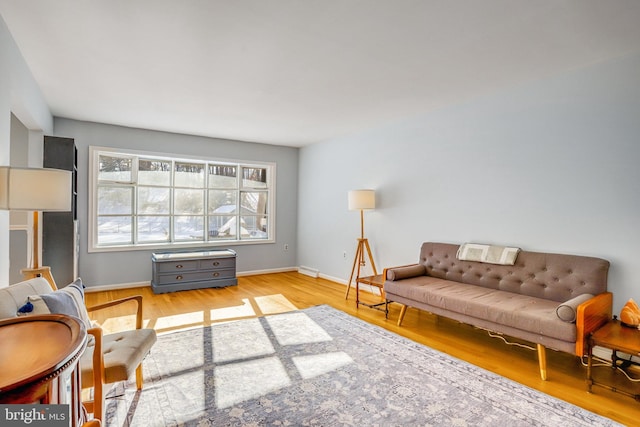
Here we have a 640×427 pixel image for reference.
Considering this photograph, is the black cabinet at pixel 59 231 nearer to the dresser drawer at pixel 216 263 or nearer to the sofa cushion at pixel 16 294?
the dresser drawer at pixel 216 263

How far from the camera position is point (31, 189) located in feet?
6.81

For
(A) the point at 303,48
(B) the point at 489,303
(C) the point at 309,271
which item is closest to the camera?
(A) the point at 303,48

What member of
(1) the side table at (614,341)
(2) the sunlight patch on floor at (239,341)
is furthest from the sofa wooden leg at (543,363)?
(2) the sunlight patch on floor at (239,341)

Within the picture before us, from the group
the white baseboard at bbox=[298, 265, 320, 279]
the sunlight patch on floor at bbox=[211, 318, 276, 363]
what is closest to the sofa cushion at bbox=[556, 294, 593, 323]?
the sunlight patch on floor at bbox=[211, 318, 276, 363]

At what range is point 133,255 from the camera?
5.27 metres

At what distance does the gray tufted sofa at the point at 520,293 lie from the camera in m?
2.44

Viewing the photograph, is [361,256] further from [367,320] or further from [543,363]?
[543,363]

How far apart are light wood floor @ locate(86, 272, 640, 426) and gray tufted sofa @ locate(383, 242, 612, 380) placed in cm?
24

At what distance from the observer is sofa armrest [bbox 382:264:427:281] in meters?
3.76

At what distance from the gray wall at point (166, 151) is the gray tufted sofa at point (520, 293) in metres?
3.26

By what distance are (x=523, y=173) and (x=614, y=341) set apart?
1.67 meters

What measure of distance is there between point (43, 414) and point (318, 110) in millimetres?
3865

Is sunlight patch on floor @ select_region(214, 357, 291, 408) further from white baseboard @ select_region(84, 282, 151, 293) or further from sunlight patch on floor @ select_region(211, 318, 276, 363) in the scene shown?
white baseboard @ select_region(84, 282, 151, 293)

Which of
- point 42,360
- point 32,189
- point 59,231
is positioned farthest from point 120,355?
point 59,231
